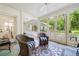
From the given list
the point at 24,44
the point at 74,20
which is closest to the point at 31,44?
the point at 24,44

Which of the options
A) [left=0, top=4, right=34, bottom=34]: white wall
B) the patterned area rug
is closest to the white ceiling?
[left=0, top=4, right=34, bottom=34]: white wall

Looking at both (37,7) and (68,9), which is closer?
(68,9)

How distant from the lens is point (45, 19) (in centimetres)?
236

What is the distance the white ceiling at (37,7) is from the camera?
2.33m

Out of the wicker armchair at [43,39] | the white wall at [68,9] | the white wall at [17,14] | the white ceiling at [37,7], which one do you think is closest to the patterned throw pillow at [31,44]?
the wicker armchair at [43,39]

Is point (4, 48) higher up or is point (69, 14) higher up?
point (69, 14)

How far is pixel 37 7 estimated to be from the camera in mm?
2369

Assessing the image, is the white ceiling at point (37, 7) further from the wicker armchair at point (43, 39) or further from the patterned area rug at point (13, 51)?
the patterned area rug at point (13, 51)

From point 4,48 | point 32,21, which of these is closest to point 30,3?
point 32,21

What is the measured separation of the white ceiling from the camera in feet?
7.64

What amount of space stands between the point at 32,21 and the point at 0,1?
27.7 inches

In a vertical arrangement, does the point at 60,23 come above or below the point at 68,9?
below

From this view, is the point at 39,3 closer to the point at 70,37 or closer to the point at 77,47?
the point at 70,37

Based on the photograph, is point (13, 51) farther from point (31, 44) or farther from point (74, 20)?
point (74, 20)
